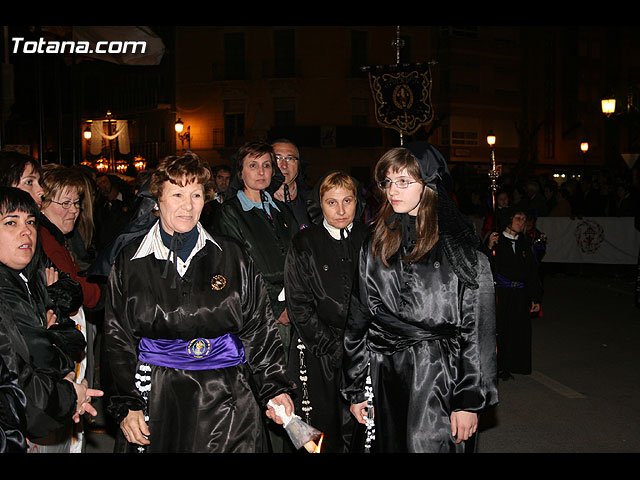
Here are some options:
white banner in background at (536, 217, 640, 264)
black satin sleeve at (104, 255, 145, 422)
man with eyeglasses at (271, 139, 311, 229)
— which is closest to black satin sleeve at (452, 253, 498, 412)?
black satin sleeve at (104, 255, 145, 422)

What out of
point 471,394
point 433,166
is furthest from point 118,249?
point 471,394

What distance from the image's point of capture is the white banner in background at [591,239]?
618 inches

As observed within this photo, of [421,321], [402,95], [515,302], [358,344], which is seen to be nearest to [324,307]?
[358,344]

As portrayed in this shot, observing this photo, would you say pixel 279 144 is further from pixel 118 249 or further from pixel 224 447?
pixel 224 447

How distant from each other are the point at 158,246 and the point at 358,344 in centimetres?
131

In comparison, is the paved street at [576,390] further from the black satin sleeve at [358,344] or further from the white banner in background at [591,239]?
the white banner in background at [591,239]

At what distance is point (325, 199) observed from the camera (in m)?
5.23

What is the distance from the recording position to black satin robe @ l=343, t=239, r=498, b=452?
12.0 ft

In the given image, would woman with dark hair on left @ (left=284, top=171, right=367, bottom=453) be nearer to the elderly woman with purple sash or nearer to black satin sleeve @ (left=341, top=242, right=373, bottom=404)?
black satin sleeve @ (left=341, top=242, right=373, bottom=404)

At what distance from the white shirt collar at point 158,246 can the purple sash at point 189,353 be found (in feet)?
1.29

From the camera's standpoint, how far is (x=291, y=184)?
6215 mm

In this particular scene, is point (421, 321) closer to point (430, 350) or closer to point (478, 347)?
point (430, 350)

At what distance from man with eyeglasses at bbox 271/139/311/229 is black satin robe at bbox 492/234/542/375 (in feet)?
9.78

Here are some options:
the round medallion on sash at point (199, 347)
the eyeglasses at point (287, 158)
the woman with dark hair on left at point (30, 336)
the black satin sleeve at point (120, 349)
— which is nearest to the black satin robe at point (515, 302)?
the eyeglasses at point (287, 158)
